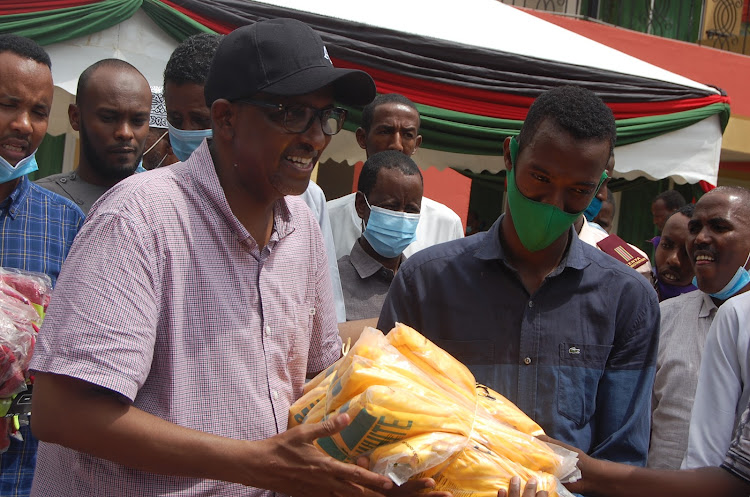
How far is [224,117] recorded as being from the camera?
1.96 m

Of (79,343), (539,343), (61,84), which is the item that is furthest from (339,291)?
(61,84)

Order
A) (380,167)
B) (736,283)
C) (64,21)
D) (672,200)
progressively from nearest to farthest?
1. (736,283)
2. (380,167)
3. (64,21)
4. (672,200)

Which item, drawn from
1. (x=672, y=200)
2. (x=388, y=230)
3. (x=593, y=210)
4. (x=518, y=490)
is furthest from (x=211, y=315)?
(x=672, y=200)

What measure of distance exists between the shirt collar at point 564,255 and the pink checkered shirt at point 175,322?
22.7 inches

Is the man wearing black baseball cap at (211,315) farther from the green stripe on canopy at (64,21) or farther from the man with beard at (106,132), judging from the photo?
the green stripe on canopy at (64,21)

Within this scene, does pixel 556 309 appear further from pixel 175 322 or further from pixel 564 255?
pixel 175 322

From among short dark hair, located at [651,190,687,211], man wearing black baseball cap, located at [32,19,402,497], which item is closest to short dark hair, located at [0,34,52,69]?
man wearing black baseball cap, located at [32,19,402,497]

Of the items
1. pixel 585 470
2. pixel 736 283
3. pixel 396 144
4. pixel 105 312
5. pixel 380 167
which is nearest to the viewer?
pixel 105 312

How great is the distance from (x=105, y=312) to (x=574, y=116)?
1.35 metres

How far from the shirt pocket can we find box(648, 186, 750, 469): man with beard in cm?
137

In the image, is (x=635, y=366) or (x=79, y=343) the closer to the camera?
(x=79, y=343)

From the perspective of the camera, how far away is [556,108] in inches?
88.8

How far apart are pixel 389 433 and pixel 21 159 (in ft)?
5.87

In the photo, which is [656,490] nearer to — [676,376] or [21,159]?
[676,376]
